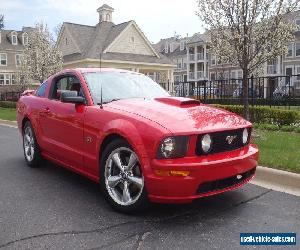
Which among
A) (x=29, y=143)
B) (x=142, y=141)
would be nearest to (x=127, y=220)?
(x=142, y=141)

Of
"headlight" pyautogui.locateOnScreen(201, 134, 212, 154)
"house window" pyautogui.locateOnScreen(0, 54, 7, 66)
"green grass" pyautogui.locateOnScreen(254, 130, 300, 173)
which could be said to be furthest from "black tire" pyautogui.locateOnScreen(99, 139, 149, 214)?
"house window" pyautogui.locateOnScreen(0, 54, 7, 66)

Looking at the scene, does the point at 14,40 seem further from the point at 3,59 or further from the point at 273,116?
the point at 273,116

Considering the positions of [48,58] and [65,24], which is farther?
[65,24]

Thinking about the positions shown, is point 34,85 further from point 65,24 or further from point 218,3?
point 218,3

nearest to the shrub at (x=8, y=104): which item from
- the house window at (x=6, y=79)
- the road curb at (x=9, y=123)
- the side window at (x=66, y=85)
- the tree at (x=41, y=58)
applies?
the tree at (x=41, y=58)

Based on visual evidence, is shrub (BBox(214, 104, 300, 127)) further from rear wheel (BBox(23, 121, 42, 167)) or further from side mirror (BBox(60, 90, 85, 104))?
side mirror (BBox(60, 90, 85, 104))

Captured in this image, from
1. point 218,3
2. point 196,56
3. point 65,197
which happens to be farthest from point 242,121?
point 196,56

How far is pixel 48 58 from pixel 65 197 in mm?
24346

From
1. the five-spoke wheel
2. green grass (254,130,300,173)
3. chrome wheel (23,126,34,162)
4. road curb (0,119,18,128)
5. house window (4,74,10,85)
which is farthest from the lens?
house window (4,74,10,85)

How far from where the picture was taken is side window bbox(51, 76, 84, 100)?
5375 millimetres

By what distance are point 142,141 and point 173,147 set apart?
1.08 feet

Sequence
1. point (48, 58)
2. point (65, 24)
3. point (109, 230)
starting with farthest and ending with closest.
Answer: point (65, 24) → point (48, 58) → point (109, 230)

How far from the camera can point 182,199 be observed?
148 inches

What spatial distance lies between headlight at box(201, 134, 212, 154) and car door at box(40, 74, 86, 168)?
65.3 inches
